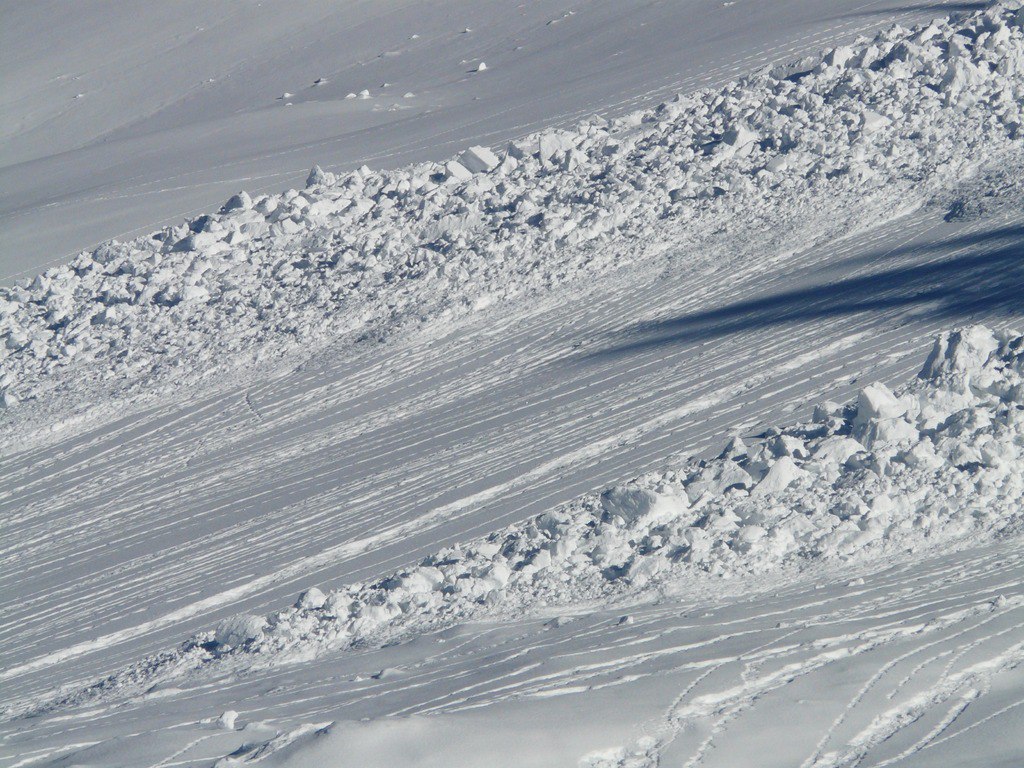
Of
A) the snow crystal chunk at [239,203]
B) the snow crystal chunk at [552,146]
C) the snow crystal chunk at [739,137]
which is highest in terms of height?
the snow crystal chunk at [239,203]

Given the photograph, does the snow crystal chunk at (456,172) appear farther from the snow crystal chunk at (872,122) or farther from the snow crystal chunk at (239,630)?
the snow crystal chunk at (239,630)

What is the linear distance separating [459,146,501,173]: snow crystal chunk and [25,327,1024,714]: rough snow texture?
4.94 m

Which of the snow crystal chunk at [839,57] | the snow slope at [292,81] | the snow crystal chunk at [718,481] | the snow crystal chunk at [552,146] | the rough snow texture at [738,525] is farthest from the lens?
the snow slope at [292,81]

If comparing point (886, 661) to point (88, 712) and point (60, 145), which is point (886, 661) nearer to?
point (88, 712)

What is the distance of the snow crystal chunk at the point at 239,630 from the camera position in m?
5.66

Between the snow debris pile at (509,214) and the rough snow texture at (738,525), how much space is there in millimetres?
3165

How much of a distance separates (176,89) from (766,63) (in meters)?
10.8

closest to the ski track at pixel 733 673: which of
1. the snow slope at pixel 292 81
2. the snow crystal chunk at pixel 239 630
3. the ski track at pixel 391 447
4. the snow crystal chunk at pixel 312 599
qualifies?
the snow crystal chunk at pixel 239 630

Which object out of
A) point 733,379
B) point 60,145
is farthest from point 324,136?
point 733,379

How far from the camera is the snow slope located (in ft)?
39.8

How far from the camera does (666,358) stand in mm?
7695

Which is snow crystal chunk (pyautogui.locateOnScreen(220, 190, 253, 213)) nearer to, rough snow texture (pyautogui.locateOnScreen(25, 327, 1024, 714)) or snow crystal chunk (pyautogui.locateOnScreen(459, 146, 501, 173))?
snow crystal chunk (pyautogui.locateOnScreen(459, 146, 501, 173))

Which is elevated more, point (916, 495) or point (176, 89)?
point (176, 89)

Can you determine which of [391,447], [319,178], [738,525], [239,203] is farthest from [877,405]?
[239,203]
